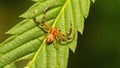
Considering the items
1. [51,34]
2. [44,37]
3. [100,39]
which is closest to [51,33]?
[51,34]

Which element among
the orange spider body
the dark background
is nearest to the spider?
the orange spider body

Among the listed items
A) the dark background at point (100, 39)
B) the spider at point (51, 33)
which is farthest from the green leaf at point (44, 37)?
the dark background at point (100, 39)

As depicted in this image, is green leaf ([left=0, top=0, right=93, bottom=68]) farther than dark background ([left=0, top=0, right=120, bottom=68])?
No

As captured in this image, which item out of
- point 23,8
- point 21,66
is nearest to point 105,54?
point 21,66

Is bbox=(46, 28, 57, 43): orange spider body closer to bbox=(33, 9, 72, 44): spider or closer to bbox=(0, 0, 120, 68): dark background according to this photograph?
bbox=(33, 9, 72, 44): spider

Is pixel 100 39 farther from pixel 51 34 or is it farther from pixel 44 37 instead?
pixel 44 37

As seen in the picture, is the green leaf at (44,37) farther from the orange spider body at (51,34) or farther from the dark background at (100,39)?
the dark background at (100,39)

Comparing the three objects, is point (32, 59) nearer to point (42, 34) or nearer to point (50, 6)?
point (42, 34)
